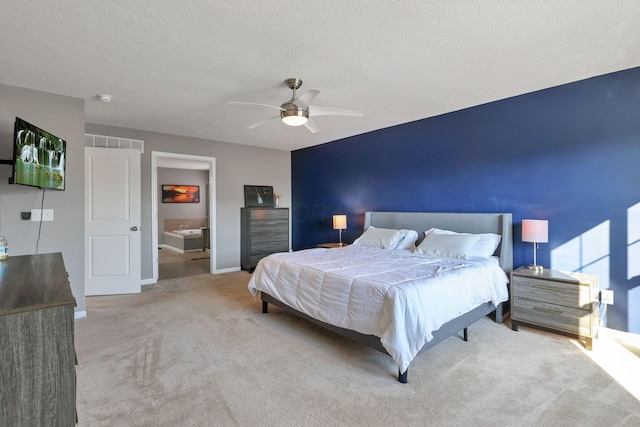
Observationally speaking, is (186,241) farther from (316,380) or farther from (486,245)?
(486,245)

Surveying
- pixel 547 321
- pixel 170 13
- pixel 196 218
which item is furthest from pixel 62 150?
pixel 196 218

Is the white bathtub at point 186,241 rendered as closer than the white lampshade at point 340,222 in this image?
No

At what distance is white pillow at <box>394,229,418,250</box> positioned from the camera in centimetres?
423

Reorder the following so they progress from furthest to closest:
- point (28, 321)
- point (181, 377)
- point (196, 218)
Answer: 1. point (196, 218)
2. point (181, 377)
3. point (28, 321)

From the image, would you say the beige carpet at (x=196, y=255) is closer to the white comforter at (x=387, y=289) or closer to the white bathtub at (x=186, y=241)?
the white bathtub at (x=186, y=241)

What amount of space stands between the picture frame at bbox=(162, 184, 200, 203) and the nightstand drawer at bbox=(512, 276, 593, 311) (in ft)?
29.0

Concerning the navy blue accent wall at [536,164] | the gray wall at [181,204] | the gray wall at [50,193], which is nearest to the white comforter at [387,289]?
the navy blue accent wall at [536,164]

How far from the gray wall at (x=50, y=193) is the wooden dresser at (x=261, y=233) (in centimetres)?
268

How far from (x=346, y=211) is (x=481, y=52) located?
3520 millimetres

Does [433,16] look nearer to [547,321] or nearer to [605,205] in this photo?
[605,205]

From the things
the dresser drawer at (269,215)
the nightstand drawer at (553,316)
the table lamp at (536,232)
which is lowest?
the nightstand drawer at (553,316)

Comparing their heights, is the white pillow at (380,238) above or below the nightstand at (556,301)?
above

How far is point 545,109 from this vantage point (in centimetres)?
332

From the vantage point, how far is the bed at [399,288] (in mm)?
2156
